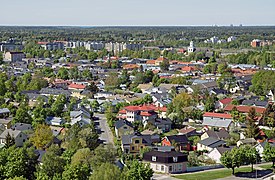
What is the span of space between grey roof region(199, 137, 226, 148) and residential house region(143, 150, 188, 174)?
2.55 meters

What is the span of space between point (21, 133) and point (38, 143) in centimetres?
161

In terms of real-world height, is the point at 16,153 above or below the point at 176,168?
above

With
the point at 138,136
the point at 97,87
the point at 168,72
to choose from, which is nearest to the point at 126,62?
the point at 168,72

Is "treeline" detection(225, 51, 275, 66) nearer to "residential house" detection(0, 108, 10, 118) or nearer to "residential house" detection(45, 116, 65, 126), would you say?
"residential house" detection(45, 116, 65, 126)

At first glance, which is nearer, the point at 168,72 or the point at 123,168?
the point at 123,168

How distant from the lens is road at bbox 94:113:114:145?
20.8 metres

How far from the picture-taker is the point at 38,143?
61.1 ft

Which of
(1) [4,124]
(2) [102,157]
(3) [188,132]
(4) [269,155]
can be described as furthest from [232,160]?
(1) [4,124]

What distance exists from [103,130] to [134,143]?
3.80 metres

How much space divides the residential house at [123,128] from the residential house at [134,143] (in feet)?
4.59

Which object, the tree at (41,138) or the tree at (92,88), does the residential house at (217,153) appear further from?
the tree at (92,88)

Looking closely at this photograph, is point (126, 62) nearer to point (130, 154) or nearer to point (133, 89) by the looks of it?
point (133, 89)

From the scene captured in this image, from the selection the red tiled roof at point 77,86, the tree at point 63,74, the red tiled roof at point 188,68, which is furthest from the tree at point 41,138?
the red tiled roof at point 188,68

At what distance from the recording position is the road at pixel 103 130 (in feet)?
68.2
